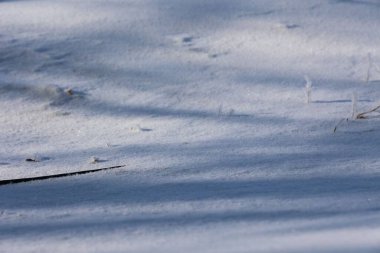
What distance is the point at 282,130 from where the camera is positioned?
9.69 feet

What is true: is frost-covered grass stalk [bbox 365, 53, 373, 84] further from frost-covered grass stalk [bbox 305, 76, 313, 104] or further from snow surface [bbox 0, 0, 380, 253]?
frost-covered grass stalk [bbox 305, 76, 313, 104]

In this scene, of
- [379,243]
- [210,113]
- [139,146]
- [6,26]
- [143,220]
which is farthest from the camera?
[6,26]

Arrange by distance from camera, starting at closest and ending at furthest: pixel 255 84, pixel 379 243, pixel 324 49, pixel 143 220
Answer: pixel 379 243 → pixel 143 220 → pixel 255 84 → pixel 324 49

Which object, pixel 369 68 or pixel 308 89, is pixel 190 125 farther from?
pixel 369 68

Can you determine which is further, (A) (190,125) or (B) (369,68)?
(B) (369,68)

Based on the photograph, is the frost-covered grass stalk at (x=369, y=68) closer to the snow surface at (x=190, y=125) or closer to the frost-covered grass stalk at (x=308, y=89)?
the snow surface at (x=190, y=125)

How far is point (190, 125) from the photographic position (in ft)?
10.0

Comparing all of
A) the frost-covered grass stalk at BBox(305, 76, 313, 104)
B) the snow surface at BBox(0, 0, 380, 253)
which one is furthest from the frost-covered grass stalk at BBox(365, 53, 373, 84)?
the frost-covered grass stalk at BBox(305, 76, 313, 104)

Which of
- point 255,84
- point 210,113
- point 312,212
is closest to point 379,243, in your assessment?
point 312,212

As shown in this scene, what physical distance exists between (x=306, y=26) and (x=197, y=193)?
1.92 meters

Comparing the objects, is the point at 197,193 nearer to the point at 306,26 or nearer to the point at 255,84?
the point at 255,84

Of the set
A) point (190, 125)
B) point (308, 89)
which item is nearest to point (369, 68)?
point (308, 89)

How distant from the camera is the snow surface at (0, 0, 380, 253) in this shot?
6.50 ft

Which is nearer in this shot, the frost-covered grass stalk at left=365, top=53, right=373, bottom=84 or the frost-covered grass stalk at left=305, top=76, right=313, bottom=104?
the frost-covered grass stalk at left=305, top=76, right=313, bottom=104
